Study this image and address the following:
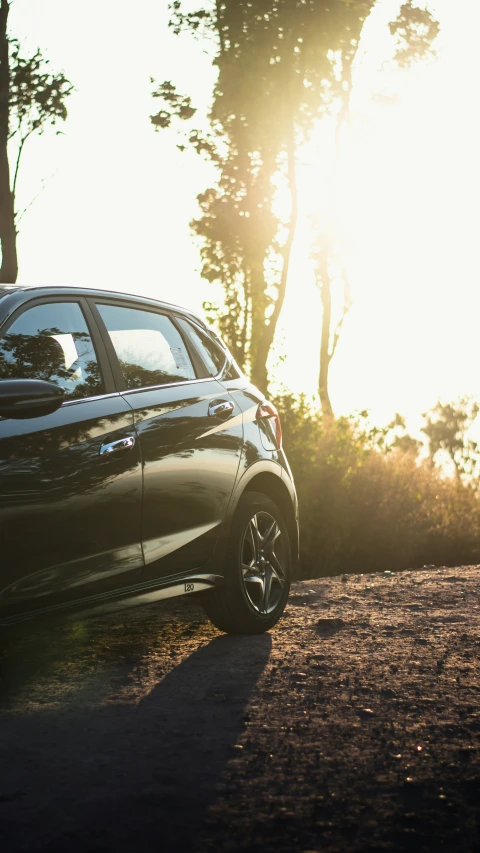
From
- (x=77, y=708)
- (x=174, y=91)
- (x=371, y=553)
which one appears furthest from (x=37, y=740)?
(x=174, y=91)

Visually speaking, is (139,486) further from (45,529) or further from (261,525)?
(261,525)

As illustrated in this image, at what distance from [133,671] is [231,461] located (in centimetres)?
128

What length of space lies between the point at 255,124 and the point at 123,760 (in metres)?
19.1

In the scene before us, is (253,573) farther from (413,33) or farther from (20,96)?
(413,33)

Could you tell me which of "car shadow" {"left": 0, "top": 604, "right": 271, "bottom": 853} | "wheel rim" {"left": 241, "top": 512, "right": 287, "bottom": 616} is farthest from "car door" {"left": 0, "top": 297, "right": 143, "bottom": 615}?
"wheel rim" {"left": 241, "top": 512, "right": 287, "bottom": 616}

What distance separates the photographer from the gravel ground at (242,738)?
3178mm

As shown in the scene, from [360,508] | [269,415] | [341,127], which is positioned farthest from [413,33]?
[269,415]

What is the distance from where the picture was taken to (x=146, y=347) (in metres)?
5.53

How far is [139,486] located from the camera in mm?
5000

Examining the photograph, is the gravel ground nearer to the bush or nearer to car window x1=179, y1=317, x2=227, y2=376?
car window x1=179, y1=317, x2=227, y2=376

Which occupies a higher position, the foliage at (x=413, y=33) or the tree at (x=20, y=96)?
the foliage at (x=413, y=33)

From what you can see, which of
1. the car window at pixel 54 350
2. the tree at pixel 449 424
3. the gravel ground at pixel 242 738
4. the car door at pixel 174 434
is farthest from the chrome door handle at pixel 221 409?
the tree at pixel 449 424

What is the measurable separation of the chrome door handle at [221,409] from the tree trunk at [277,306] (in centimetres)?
1390

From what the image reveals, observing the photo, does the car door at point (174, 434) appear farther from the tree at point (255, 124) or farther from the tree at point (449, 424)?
the tree at point (449, 424)
